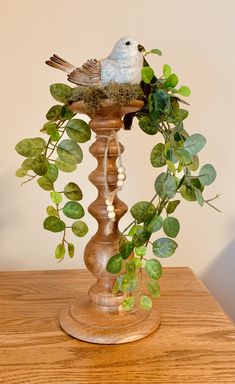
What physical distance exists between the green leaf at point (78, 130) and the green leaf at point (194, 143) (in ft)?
0.52

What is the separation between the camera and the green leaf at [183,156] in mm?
494

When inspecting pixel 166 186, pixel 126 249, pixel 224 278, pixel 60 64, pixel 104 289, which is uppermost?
pixel 60 64

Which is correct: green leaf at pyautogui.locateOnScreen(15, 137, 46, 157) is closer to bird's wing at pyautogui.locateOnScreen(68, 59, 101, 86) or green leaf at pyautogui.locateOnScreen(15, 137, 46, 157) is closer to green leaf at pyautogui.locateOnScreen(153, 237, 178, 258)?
bird's wing at pyautogui.locateOnScreen(68, 59, 101, 86)

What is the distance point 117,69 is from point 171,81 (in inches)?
3.2

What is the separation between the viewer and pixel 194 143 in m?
0.50

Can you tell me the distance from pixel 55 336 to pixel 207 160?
63 cm

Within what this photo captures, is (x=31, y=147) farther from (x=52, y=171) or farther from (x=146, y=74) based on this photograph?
(x=146, y=74)

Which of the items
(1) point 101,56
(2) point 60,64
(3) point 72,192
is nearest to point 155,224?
(3) point 72,192

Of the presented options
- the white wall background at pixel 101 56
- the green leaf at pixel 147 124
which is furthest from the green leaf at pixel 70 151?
the white wall background at pixel 101 56

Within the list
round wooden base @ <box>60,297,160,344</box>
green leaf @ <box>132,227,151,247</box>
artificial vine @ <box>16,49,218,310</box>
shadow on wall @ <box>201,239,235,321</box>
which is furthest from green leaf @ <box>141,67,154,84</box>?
shadow on wall @ <box>201,239,235,321</box>

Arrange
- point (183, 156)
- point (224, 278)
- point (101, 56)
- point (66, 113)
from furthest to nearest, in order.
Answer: point (224, 278)
point (101, 56)
point (66, 113)
point (183, 156)

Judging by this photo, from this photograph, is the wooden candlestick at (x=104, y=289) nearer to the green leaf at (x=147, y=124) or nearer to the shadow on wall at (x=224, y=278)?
the green leaf at (x=147, y=124)

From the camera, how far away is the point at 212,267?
1.09 meters

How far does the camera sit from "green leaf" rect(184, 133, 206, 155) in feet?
1.63
